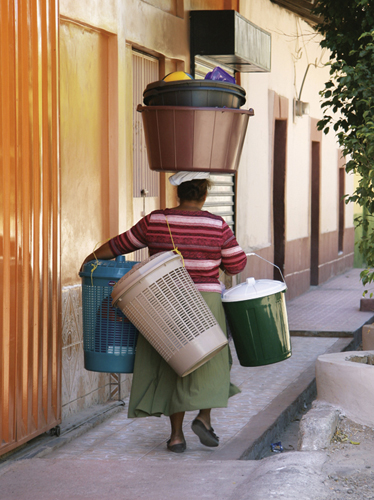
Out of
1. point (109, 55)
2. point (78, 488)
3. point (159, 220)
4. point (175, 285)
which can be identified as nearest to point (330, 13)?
point (109, 55)

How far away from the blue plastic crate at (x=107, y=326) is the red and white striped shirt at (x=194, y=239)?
0.80 ft

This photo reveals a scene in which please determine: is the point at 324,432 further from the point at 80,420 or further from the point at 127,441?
the point at 80,420

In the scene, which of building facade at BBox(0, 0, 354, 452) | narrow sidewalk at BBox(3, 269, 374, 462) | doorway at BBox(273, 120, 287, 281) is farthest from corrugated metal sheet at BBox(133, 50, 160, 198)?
doorway at BBox(273, 120, 287, 281)

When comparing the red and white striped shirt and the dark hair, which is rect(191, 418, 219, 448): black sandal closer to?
the red and white striped shirt

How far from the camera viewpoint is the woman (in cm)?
467

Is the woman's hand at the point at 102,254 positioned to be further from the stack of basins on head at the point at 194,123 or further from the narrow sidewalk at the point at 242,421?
the narrow sidewalk at the point at 242,421

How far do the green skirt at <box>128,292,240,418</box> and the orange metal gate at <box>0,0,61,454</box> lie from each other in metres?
0.55

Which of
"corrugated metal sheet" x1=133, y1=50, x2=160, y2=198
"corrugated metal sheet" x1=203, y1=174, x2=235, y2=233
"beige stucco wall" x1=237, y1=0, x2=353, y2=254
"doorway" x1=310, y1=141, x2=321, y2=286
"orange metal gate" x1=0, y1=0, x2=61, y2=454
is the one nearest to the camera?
"orange metal gate" x1=0, y1=0, x2=61, y2=454

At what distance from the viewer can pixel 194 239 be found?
4.71 meters

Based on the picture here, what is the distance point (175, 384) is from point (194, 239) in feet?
2.80

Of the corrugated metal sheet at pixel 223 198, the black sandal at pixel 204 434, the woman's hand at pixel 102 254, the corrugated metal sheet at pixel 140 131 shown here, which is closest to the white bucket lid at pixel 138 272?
the woman's hand at pixel 102 254

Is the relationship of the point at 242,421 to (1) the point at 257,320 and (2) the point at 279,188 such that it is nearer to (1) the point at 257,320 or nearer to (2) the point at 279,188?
(1) the point at 257,320

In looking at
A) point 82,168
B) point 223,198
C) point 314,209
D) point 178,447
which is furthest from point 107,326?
point 314,209

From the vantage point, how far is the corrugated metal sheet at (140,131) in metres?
6.78
